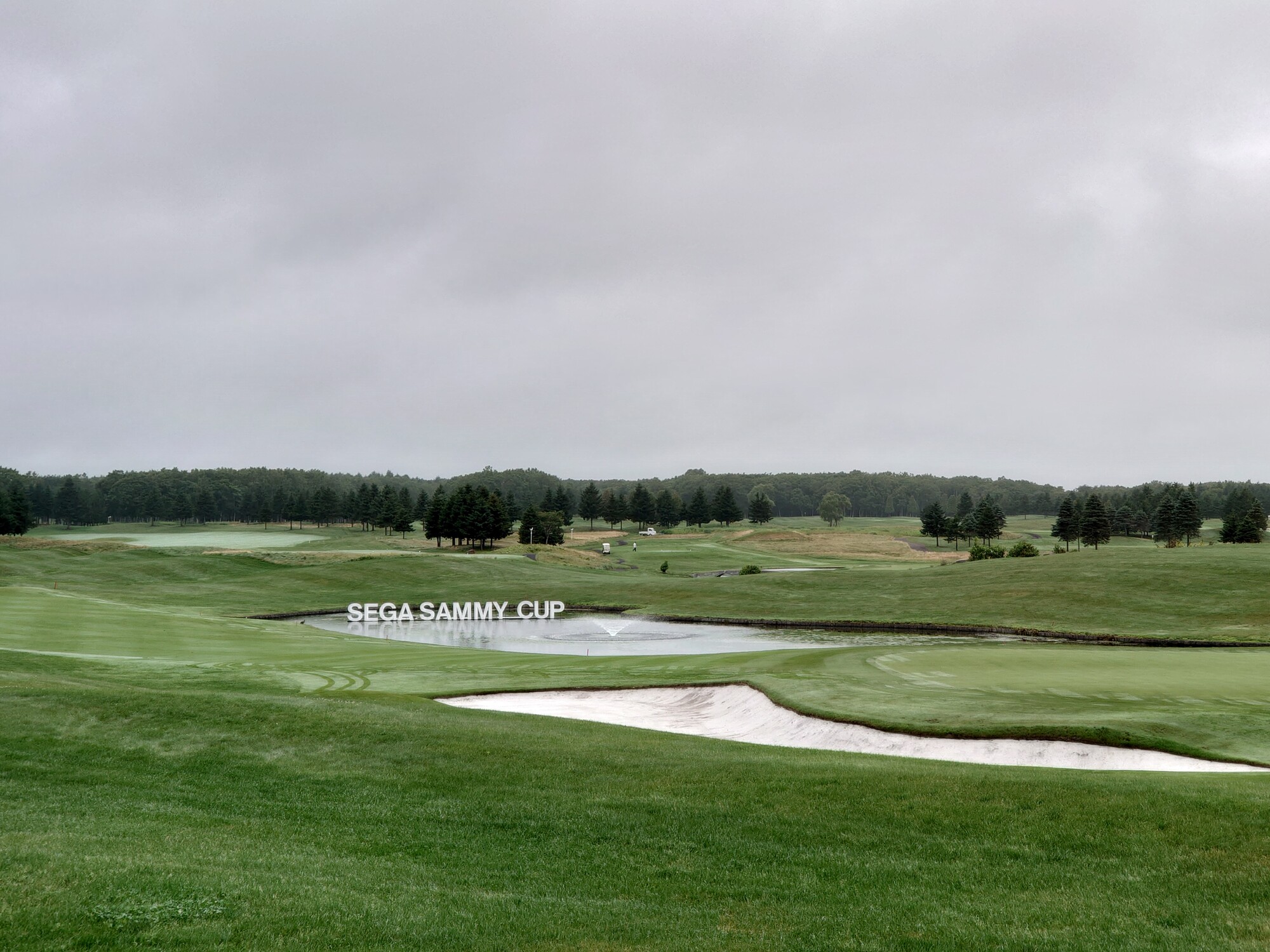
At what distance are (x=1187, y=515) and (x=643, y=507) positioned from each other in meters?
86.3

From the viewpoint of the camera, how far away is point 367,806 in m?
11.6

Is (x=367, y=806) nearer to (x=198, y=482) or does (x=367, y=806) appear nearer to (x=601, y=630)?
(x=601, y=630)

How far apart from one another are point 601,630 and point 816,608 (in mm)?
14861

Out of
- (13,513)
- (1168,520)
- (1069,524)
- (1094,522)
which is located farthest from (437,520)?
(1168,520)

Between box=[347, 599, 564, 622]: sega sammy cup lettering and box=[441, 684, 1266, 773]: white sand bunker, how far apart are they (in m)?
36.1

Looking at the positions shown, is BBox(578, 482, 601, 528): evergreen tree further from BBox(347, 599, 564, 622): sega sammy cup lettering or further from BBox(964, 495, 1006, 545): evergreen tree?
BBox(347, 599, 564, 622): sega sammy cup lettering

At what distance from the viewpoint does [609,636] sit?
5172 centimetres

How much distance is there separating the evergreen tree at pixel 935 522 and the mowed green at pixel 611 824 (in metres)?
106

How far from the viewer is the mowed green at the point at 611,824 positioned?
7.39 meters

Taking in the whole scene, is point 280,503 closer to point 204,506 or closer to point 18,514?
point 204,506

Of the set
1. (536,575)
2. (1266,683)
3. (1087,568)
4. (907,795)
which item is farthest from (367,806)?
(536,575)

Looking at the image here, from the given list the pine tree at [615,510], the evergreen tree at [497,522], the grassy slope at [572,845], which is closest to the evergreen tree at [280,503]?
the pine tree at [615,510]

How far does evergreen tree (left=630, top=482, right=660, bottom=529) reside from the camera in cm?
15800

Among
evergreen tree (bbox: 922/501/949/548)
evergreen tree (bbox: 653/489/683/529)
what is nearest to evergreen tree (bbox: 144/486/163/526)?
evergreen tree (bbox: 653/489/683/529)
